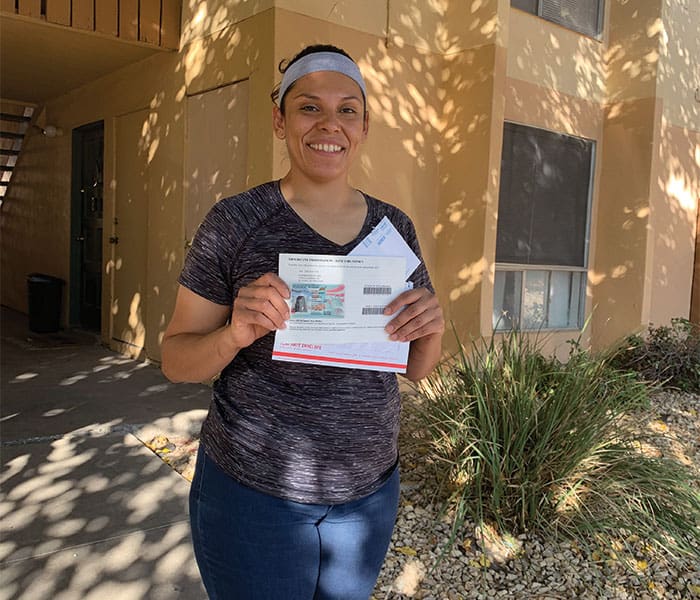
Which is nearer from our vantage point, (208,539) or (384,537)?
(208,539)

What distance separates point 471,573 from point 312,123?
2.34 metres

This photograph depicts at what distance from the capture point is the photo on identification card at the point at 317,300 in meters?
1.37

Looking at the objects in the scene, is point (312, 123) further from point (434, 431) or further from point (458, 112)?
point (458, 112)

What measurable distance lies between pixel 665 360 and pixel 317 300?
6.13 metres

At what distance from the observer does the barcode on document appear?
1.42 metres

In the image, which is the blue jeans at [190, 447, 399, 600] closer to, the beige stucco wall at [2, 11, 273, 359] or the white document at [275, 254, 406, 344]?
the white document at [275, 254, 406, 344]

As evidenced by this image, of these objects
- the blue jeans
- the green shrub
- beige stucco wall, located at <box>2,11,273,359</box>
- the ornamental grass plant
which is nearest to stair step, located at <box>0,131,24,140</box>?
beige stucco wall, located at <box>2,11,273,359</box>

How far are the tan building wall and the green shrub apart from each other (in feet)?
3.29

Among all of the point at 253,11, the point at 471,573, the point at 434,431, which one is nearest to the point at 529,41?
the point at 253,11

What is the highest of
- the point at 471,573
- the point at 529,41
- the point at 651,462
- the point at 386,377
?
the point at 529,41

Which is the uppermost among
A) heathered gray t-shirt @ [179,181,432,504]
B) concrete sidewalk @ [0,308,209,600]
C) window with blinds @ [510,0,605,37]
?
window with blinds @ [510,0,605,37]

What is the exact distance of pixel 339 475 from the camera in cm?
145

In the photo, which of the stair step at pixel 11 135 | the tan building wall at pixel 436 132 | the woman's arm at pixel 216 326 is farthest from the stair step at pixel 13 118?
the woman's arm at pixel 216 326

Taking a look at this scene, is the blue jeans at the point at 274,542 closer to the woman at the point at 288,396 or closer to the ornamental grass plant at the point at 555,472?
the woman at the point at 288,396
